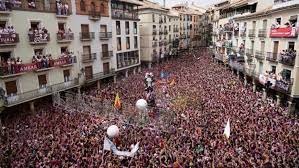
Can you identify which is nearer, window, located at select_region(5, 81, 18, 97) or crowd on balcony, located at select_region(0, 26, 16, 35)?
crowd on balcony, located at select_region(0, 26, 16, 35)

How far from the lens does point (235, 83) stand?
34188mm

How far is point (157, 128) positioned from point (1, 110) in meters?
13.6

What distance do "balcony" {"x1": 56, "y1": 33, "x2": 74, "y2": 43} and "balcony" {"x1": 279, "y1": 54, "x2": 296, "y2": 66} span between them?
73.8 feet

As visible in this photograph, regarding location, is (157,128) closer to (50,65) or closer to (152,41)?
(50,65)

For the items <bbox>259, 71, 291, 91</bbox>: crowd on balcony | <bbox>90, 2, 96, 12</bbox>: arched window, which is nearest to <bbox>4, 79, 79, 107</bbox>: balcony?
<bbox>90, 2, 96, 12</bbox>: arched window

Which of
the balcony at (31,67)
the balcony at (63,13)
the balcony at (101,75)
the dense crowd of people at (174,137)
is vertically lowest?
the dense crowd of people at (174,137)

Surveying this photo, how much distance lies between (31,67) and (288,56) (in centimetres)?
2448

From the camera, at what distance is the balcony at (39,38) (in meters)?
24.5

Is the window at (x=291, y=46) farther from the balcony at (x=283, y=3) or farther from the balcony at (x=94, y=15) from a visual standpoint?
the balcony at (x=94, y=15)

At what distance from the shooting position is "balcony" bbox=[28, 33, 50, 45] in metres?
24.5

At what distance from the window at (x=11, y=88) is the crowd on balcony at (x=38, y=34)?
14.6ft

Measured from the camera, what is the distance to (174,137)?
17781mm

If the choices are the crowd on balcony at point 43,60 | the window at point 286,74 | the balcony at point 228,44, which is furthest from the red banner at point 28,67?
the balcony at point 228,44

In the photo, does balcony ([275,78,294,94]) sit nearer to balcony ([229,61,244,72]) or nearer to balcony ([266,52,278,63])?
balcony ([266,52,278,63])
